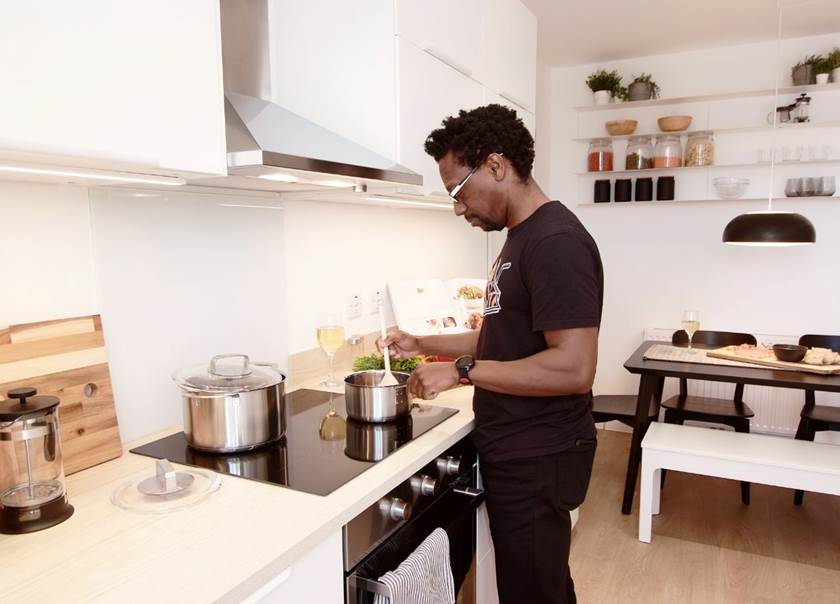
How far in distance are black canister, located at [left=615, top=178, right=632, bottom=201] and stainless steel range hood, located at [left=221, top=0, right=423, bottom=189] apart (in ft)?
9.09

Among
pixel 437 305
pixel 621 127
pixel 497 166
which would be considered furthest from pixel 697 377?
pixel 621 127

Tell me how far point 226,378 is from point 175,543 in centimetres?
46

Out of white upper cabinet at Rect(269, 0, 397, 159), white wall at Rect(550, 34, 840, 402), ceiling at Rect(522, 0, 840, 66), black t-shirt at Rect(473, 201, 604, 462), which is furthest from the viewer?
white wall at Rect(550, 34, 840, 402)

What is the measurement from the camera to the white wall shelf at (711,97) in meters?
3.59

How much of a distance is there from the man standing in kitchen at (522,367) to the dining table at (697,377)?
4.85 ft

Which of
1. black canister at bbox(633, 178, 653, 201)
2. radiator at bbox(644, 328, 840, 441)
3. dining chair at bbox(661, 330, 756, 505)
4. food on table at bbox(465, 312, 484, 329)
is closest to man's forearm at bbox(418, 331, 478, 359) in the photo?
food on table at bbox(465, 312, 484, 329)

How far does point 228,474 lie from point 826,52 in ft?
13.7

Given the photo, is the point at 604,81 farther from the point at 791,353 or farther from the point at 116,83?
the point at 116,83

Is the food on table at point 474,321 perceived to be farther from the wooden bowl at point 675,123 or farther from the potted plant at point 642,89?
the potted plant at point 642,89

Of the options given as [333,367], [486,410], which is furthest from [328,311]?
[486,410]

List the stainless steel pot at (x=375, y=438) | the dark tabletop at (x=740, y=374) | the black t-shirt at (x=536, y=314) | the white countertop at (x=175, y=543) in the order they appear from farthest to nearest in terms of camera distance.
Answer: the dark tabletop at (x=740, y=374) < the stainless steel pot at (x=375, y=438) < the black t-shirt at (x=536, y=314) < the white countertop at (x=175, y=543)

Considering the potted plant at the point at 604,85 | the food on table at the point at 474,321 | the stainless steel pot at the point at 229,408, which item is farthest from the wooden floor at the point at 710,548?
the potted plant at the point at 604,85

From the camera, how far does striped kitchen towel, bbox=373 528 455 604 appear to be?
1162 mm

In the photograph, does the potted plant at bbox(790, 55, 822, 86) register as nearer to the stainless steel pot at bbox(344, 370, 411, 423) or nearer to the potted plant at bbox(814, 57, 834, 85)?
the potted plant at bbox(814, 57, 834, 85)
